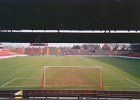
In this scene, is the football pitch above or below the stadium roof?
below

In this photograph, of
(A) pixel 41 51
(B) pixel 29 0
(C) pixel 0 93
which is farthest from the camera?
(A) pixel 41 51

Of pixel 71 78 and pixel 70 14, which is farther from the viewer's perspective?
pixel 71 78

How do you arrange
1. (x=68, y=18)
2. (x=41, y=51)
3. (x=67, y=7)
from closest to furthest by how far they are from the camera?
(x=67, y=7) → (x=68, y=18) → (x=41, y=51)

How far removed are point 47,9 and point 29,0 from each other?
746mm

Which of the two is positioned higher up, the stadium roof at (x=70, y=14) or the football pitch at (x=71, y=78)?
the stadium roof at (x=70, y=14)

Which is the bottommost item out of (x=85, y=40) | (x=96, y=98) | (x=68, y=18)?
(x=96, y=98)

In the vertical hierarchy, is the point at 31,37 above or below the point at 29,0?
below

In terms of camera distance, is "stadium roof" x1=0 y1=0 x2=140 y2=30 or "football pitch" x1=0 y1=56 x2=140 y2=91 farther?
"football pitch" x1=0 y1=56 x2=140 y2=91

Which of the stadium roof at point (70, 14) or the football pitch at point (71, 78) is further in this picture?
the football pitch at point (71, 78)

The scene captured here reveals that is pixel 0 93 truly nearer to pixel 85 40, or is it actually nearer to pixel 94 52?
pixel 85 40

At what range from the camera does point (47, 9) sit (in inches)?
274

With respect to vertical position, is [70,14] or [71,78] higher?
[70,14]

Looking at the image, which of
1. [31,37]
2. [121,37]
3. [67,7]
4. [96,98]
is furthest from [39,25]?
[96,98]

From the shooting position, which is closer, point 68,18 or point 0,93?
point 68,18
